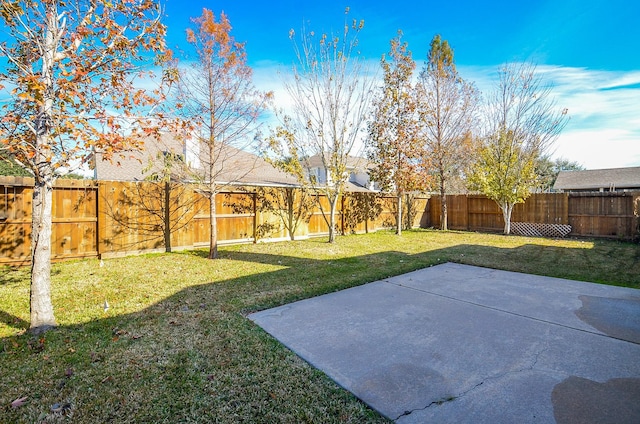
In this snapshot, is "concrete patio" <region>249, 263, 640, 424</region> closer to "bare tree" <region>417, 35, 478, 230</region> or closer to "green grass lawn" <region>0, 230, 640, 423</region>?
"green grass lawn" <region>0, 230, 640, 423</region>

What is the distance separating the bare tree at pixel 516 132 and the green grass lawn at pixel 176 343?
607 cm

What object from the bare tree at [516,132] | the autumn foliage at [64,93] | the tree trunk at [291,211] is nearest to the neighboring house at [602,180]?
the bare tree at [516,132]

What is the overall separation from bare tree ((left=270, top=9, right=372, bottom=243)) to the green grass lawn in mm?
4222

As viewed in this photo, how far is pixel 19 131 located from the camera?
127 inches

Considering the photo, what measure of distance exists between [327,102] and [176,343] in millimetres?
8488

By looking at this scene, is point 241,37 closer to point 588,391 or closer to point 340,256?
point 340,256

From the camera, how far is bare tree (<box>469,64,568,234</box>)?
12828mm

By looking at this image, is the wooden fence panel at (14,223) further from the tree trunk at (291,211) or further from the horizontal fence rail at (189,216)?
the tree trunk at (291,211)

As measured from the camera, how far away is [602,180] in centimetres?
2141

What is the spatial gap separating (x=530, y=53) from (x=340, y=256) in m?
12.1

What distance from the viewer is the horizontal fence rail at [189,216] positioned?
6535 mm

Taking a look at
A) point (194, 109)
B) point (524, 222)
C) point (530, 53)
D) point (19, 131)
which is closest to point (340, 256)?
point (194, 109)

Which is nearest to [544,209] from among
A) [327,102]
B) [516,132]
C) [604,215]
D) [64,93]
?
[604,215]

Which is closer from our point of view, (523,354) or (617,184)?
(523,354)
